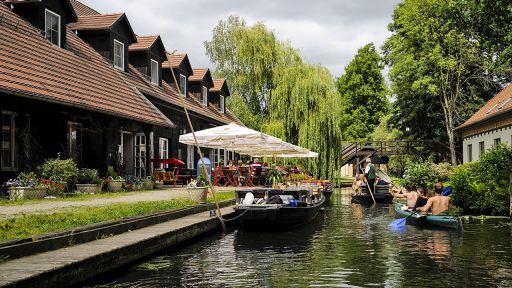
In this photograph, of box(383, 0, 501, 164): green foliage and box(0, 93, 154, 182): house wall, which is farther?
box(383, 0, 501, 164): green foliage

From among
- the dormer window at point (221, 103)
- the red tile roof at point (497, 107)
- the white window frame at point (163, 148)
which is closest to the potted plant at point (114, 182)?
the white window frame at point (163, 148)

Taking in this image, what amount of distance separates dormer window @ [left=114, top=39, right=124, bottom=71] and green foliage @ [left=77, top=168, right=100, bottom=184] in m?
7.77

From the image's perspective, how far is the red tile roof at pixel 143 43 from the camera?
25750 mm

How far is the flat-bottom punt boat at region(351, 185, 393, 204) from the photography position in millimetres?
24938

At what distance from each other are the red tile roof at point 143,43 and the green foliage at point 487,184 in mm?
14799

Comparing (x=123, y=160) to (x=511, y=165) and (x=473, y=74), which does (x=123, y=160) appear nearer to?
(x=511, y=165)

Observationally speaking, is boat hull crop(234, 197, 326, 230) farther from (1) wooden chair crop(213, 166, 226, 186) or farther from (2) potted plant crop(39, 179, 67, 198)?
(1) wooden chair crop(213, 166, 226, 186)

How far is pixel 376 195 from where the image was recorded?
83.4 feet

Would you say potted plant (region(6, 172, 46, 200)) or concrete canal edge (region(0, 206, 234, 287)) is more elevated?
potted plant (region(6, 172, 46, 200))

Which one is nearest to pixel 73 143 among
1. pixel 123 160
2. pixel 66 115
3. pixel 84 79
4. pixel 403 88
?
pixel 66 115

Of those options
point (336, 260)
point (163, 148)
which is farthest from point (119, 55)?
point (336, 260)

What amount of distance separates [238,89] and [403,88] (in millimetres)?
11460

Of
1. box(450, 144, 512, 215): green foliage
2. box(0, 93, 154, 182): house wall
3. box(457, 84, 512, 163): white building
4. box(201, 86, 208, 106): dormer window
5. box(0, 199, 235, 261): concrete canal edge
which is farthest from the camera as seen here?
box(201, 86, 208, 106): dormer window

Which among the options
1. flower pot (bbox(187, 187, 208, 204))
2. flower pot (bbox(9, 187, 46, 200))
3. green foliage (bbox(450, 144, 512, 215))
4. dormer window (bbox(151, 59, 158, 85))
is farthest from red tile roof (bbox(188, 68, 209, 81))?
flower pot (bbox(9, 187, 46, 200))
